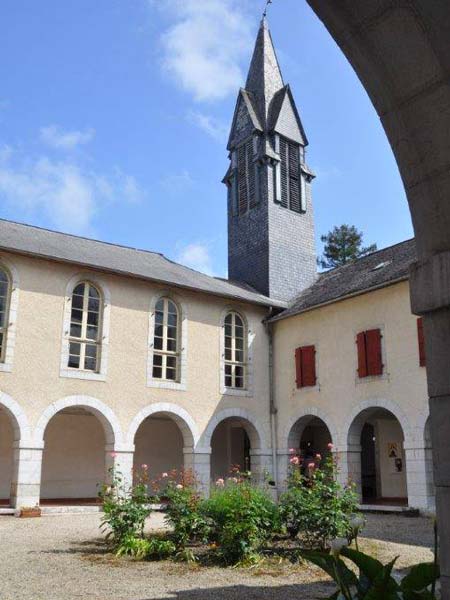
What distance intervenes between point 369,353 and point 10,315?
8272 mm

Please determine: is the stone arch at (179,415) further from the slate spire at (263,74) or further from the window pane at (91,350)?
the slate spire at (263,74)

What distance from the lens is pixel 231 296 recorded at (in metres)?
15.3

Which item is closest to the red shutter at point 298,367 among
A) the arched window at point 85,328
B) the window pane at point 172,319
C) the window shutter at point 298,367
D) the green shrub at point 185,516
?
the window shutter at point 298,367

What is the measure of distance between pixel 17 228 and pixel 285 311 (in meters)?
7.62

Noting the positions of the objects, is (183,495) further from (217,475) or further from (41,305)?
(217,475)

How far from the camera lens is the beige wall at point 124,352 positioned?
12656 millimetres

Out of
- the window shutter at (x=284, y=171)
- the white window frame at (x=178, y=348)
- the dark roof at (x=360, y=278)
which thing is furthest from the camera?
the window shutter at (x=284, y=171)

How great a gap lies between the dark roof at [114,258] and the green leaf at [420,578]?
37.5ft

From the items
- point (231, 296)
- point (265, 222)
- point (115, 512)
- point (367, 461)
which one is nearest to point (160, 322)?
point (231, 296)

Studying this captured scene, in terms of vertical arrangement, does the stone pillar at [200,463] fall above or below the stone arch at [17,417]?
below

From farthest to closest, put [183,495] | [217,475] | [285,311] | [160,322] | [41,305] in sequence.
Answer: [217,475] → [285,311] → [160,322] → [41,305] → [183,495]

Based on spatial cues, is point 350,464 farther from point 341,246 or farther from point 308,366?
point 341,246

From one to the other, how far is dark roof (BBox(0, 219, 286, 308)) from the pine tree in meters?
20.3

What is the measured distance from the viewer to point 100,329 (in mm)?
13742
